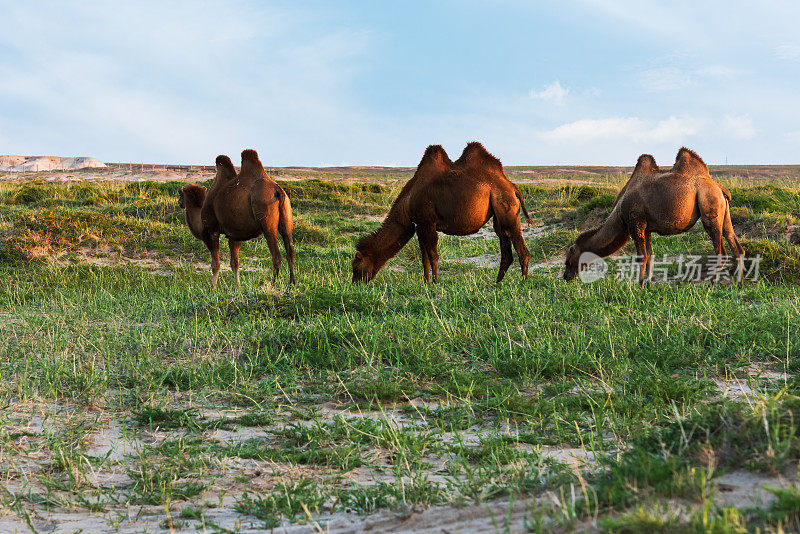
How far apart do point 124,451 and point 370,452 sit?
1.30 metres

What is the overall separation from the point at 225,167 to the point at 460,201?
390cm

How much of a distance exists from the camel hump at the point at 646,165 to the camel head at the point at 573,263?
1.48 meters

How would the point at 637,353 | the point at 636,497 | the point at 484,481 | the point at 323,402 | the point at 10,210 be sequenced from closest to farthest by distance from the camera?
the point at 636,497 < the point at 484,481 < the point at 323,402 < the point at 637,353 < the point at 10,210

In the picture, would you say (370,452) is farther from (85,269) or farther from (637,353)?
(85,269)

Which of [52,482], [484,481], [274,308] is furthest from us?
[274,308]

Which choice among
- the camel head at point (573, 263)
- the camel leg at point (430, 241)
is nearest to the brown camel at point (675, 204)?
the camel head at point (573, 263)

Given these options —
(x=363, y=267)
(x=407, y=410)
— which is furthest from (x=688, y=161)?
(x=407, y=410)

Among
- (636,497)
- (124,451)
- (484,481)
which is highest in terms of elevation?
(636,497)

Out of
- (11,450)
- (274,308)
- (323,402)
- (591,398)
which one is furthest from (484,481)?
(274,308)

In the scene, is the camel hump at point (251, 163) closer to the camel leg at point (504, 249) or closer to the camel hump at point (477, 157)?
the camel hump at point (477, 157)

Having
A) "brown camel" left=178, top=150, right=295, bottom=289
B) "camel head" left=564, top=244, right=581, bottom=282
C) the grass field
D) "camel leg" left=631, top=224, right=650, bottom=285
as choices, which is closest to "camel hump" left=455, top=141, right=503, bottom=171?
"camel head" left=564, top=244, right=581, bottom=282

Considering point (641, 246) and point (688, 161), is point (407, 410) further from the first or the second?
point (688, 161)

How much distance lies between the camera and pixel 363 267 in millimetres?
9641

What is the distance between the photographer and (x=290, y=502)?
248 centimetres
